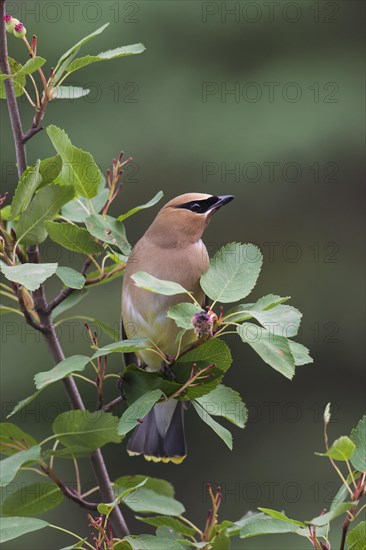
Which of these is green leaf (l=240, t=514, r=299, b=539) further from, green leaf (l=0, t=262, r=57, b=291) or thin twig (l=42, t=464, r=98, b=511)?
green leaf (l=0, t=262, r=57, b=291)

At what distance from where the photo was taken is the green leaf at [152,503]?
2203mm

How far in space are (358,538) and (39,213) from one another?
36.3 inches

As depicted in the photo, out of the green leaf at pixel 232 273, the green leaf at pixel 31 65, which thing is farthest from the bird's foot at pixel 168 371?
the green leaf at pixel 31 65

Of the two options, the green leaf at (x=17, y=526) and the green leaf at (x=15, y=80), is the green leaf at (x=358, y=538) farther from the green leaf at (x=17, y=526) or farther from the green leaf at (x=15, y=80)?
the green leaf at (x=15, y=80)

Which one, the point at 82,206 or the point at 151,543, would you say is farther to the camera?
the point at 82,206

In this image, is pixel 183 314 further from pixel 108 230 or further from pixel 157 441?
pixel 157 441

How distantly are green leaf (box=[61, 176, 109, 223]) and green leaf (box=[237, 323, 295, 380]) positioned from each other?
2.06 feet

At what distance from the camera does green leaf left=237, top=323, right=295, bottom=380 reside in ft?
5.81

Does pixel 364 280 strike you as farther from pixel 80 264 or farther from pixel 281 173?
pixel 80 264

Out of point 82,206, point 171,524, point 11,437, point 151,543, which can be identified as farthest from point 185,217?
point 151,543

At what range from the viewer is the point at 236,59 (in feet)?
21.8

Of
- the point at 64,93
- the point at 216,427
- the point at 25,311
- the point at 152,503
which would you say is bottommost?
the point at 152,503

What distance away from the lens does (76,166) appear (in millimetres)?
2191

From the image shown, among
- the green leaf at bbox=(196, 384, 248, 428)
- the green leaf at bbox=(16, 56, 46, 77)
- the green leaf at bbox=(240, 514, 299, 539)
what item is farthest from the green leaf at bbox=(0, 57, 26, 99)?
the green leaf at bbox=(240, 514, 299, 539)
